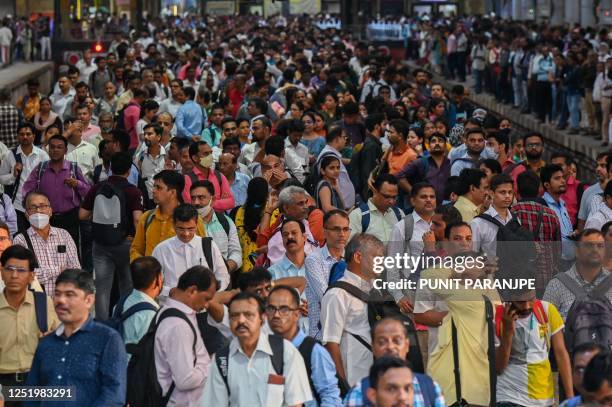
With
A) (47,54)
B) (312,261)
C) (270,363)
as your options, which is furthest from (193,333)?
(47,54)

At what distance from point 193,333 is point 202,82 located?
16788 mm

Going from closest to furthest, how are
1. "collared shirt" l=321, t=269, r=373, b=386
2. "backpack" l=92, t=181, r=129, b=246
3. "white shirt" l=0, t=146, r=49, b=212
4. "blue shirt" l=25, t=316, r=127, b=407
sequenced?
"blue shirt" l=25, t=316, r=127, b=407
"collared shirt" l=321, t=269, r=373, b=386
"backpack" l=92, t=181, r=129, b=246
"white shirt" l=0, t=146, r=49, b=212

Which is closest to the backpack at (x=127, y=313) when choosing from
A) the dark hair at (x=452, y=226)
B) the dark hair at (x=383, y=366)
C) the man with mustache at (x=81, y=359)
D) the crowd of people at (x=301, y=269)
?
Answer: the crowd of people at (x=301, y=269)

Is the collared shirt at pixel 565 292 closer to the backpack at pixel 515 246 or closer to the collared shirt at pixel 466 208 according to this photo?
the backpack at pixel 515 246

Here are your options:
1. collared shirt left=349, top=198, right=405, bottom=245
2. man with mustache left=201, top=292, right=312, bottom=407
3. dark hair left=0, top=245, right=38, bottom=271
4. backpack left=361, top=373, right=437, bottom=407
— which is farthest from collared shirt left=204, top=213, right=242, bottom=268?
backpack left=361, top=373, right=437, bottom=407

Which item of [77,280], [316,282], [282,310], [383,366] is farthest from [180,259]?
[383,366]

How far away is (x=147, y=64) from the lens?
93.5ft

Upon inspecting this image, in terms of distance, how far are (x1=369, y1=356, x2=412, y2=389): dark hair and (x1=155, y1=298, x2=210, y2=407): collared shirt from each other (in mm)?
1482

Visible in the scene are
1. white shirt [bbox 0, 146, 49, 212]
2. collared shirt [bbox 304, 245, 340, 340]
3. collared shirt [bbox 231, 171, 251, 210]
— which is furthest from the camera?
white shirt [bbox 0, 146, 49, 212]

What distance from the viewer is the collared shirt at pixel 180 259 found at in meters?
9.43

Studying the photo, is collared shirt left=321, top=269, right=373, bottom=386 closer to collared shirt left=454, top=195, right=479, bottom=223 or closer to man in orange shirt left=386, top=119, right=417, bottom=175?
collared shirt left=454, top=195, right=479, bottom=223

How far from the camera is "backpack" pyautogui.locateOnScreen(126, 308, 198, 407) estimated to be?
7.41m

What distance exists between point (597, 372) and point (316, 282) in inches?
117

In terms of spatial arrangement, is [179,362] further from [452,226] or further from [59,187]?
[59,187]
